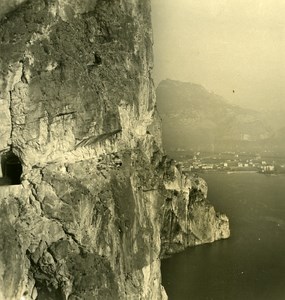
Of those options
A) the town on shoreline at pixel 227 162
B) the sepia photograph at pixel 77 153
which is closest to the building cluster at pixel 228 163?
the town on shoreline at pixel 227 162

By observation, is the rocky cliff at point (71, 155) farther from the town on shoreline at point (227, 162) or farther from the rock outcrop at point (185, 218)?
the town on shoreline at point (227, 162)

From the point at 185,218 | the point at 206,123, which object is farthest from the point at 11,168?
the point at 206,123

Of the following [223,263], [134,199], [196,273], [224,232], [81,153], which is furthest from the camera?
[224,232]

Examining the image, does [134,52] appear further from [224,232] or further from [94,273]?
[224,232]

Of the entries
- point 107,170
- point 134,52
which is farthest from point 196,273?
point 134,52

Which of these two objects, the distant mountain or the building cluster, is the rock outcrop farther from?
the building cluster
